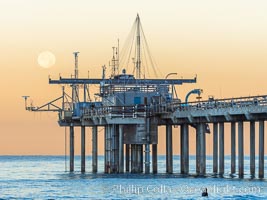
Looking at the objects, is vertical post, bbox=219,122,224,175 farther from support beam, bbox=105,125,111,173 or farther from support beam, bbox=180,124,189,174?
support beam, bbox=105,125,111,173

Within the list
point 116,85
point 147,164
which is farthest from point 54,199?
point 116,85

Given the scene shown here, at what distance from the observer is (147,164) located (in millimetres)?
120250

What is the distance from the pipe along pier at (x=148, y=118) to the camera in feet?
348

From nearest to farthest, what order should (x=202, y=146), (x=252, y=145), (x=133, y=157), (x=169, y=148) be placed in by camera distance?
1. (x=252, y=145)
2. (x=202, y=146)
3. (x=169, y=148)
4. (x=133, y=157)

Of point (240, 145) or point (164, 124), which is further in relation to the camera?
point (164, 124)

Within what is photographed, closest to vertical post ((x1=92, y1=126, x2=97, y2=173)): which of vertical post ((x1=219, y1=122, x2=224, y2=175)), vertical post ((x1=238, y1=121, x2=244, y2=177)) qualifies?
vertical post ((x1=219, y1=122, x2=224, y2=175))

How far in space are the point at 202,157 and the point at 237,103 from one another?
33.2 ft

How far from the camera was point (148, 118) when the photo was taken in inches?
4754

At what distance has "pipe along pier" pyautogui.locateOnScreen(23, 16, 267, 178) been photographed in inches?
4173

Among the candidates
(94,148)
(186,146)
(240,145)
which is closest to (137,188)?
(240,145)

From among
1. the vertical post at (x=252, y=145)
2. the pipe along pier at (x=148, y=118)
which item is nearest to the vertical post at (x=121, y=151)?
the pipe along pier at (x=148, y=118)

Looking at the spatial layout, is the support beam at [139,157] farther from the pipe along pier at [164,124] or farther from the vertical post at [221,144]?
the vertical post at [221,144]

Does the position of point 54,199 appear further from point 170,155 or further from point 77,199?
point 170,155

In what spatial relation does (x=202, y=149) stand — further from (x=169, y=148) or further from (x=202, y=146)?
(x=169, y=148)
